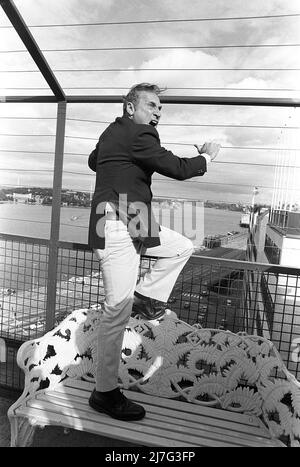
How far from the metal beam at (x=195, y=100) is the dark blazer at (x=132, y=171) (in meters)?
0.68

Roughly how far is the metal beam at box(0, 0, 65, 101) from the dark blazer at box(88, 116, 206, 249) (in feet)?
3.08

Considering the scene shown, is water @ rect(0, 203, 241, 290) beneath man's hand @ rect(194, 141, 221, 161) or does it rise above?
beneath

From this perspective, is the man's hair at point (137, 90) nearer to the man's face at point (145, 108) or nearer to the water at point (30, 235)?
the man's face at point (145, 108)

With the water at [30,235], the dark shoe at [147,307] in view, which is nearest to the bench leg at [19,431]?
the dark shoe at [147,307]

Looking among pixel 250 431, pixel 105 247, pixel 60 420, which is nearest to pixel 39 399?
pixel 60 420

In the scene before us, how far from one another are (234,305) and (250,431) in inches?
34.8

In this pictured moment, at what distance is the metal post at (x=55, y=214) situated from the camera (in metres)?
2.75

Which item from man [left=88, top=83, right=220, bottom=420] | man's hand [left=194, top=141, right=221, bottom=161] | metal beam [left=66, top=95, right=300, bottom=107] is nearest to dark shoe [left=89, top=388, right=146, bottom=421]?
man [left=88, top=83, right=220, bottom=420]

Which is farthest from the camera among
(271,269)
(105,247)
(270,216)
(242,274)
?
(270,216)

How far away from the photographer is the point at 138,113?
6.55 ft

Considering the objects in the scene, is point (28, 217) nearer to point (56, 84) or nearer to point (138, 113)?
point (56, 84)

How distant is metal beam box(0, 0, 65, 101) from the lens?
2232mm

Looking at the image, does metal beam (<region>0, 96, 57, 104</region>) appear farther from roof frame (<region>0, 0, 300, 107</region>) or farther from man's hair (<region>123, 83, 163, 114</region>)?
man's hair (<region>123, 83, 163, 114</region>)

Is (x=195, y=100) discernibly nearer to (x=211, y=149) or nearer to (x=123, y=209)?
(x=211, y=149)
